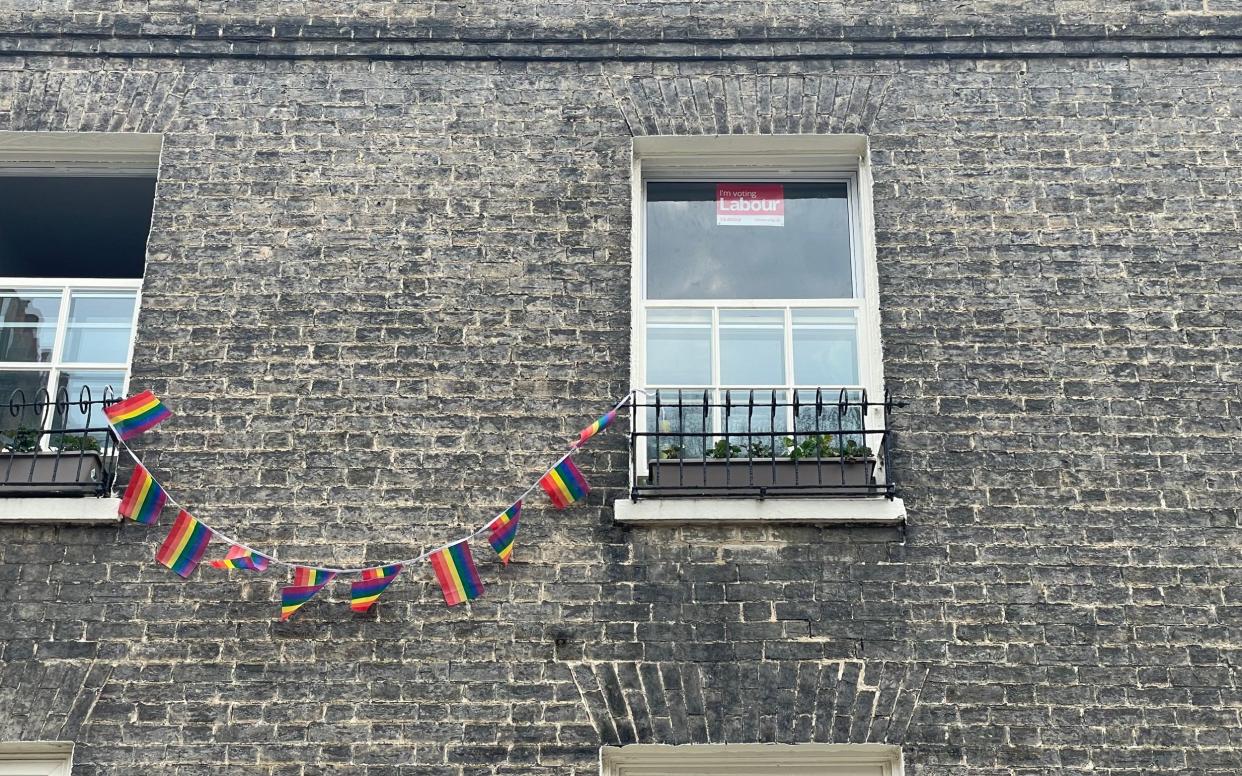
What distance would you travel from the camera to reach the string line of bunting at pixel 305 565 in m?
6.80

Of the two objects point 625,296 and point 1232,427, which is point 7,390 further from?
point 1232,427

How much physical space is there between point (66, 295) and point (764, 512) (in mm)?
4227

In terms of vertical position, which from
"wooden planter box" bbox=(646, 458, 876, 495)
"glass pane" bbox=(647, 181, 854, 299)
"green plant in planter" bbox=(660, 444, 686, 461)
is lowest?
"wooden planter box" bbox=(646, 458, 876, 495)

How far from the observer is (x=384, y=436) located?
7.21m

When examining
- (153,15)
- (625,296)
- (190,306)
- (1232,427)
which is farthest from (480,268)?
(1232,427)

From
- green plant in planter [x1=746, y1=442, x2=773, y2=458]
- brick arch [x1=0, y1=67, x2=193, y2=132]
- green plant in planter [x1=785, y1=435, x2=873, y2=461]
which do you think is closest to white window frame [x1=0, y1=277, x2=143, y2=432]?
brick arch [x1=0, y1=67, x2=193, y2=132]

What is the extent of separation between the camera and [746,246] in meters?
8.10

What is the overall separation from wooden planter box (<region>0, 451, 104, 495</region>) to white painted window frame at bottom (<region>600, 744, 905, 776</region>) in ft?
10.1

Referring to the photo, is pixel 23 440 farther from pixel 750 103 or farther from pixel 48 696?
pixel 750 103

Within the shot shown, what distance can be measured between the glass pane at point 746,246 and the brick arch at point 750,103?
42cm

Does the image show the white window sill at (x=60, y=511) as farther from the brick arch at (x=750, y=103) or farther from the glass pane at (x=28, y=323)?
the brick arch at (x=750, y=103)

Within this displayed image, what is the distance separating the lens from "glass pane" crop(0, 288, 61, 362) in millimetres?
7711

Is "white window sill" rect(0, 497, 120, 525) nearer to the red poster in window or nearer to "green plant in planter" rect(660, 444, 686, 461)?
"green plant in planter" rect(660, 444, 686, 461)

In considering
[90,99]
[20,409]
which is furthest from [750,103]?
[20,409]
